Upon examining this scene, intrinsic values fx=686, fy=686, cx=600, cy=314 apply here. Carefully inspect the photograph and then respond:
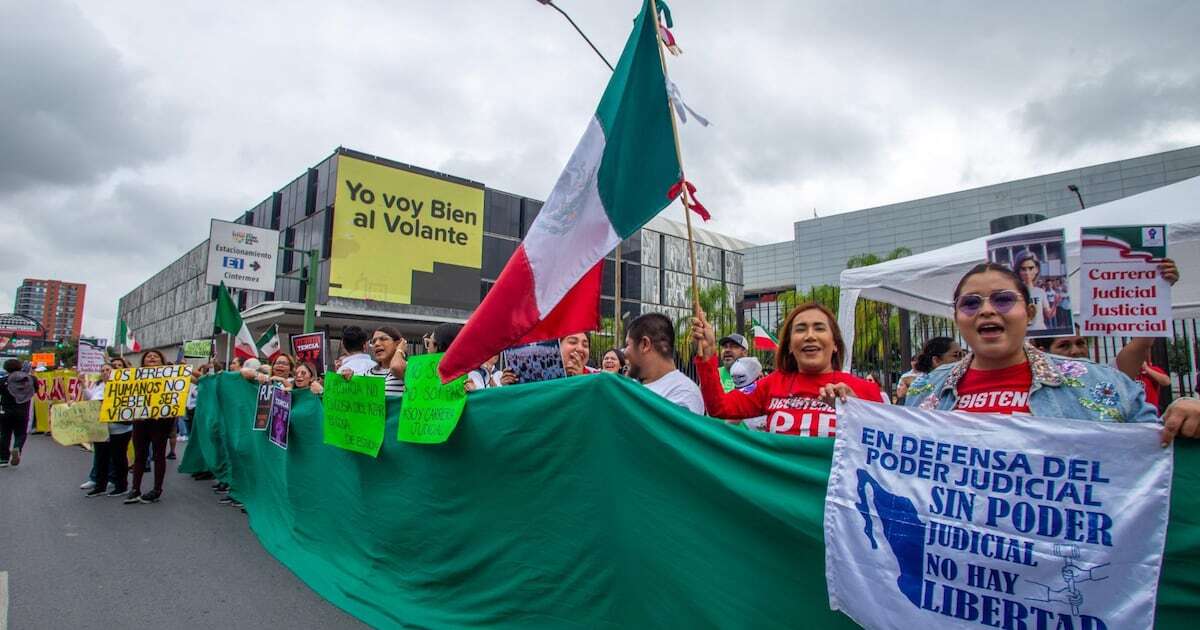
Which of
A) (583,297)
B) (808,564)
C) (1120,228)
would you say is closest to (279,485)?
(583,297)

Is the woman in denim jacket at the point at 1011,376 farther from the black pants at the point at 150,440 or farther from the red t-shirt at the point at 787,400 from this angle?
the black pants at the point at 150,440

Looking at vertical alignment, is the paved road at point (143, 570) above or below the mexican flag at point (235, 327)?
below

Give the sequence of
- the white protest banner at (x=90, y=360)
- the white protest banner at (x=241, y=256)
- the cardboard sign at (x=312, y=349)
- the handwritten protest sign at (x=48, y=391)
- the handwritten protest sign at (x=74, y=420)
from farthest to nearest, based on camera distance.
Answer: the white protest banner at (x=241, y=256) < the handwritten protest sign at (x=48, y=391) < the white protest banner at (x=90, y=360) < the handwritten protest sign at (x=74, y=420) < the cardboard sign at (x=312, y=349)

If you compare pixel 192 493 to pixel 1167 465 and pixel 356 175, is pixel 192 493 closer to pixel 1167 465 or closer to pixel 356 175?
pixel 1167 465

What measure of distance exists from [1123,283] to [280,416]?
6219mm

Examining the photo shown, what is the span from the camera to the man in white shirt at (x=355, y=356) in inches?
217

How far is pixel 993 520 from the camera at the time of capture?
182cm

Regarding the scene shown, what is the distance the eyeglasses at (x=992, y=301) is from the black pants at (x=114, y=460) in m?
8.98

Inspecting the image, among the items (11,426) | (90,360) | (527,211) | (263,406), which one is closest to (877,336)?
(263,406)

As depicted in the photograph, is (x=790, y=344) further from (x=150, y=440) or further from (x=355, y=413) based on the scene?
(x=150, y=440)

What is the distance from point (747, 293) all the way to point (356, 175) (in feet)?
102

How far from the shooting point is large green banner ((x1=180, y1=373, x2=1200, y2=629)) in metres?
2.25

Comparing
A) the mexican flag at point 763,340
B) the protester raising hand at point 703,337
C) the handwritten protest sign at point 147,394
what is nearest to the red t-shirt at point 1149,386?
the protester raising hand at point 703,337

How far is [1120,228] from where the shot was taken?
3451 millimetres
